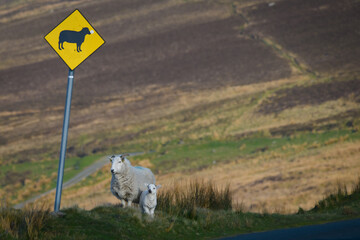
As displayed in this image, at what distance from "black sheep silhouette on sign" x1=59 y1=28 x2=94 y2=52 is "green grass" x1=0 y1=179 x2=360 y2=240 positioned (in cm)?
321

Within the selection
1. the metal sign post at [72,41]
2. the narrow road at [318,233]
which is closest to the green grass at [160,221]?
the narrow road at [318,233]

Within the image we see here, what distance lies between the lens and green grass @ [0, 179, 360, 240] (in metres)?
10.7

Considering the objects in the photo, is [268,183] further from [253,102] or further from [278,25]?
[278,25]

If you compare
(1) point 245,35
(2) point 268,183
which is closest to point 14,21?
(1) point 245,35

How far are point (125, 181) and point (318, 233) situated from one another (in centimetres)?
385

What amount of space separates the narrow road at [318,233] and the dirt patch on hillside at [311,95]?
39335mm

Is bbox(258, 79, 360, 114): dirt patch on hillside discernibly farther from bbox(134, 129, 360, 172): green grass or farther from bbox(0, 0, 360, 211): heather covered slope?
bbox(134, 129, 360, 172): green grass

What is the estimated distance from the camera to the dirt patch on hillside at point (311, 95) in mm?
52844

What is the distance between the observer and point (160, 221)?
39.9 feet

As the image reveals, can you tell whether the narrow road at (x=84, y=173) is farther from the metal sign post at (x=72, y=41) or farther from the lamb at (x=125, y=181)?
the metal sign post at (x=72, y=41)

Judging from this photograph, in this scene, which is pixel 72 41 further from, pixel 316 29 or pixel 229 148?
pixel 316 29

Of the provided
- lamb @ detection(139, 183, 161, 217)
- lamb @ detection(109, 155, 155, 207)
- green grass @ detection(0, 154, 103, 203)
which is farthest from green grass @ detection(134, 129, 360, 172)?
lamb @ detection(139, 183, 161, 217)

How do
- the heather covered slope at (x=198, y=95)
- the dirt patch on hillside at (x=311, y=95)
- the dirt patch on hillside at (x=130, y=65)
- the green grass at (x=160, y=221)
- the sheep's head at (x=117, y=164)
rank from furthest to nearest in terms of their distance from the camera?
the dirt patch on hillside at (x=130, y=65) → the dirt patch on hillside at (x=311, y=95) → the heather covered slope at (x=198, y=95) → the sheep's head at (x=117, y=164) → the green grass at (x=160, y=221)

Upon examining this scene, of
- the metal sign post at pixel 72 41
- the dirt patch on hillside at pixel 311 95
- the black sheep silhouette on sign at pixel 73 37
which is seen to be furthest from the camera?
the dirt patch on hillside at pixel 311 95
